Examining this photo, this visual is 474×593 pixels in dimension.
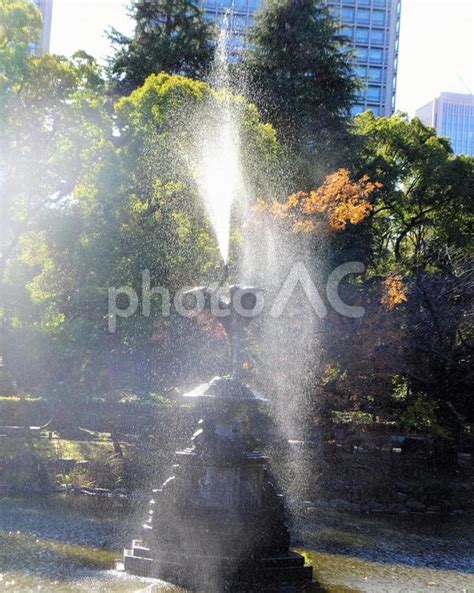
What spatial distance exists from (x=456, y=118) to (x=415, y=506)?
599 ft

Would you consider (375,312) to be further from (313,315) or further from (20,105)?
(20,105)

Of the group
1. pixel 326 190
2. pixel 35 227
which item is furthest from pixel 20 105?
pixel 326 190

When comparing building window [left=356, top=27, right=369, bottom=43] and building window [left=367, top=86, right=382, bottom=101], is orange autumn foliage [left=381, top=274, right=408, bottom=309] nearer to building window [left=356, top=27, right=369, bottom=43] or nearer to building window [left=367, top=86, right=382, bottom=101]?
building window [left=367, top=86, right=382, bottom=101]

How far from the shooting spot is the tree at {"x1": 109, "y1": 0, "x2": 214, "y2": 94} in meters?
33.9

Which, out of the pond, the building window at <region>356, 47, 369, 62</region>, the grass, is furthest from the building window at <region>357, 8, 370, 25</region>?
the pond

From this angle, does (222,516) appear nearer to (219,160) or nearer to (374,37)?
(219,160)

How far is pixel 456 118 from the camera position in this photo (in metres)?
188

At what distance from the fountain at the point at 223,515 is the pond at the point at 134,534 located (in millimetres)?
434

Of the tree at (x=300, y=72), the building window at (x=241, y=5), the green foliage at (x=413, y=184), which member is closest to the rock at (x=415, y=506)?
the green foliage at (x=413, y=184)

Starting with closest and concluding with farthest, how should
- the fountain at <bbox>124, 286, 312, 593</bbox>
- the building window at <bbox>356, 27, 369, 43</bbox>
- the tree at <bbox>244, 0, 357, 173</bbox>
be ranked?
the fountain at <bbox>124, 286, 312, 593</bbox> < the tree at <bbox>244, 0, 357, 173</bbox> < the building window at <bbox>356, 27, 369, 43</bbox>

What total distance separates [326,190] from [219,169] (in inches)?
144

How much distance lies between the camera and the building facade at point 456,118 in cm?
18638

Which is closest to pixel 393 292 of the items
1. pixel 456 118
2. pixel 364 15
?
pixel 364 15

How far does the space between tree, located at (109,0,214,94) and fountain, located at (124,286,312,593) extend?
82.7 feet
